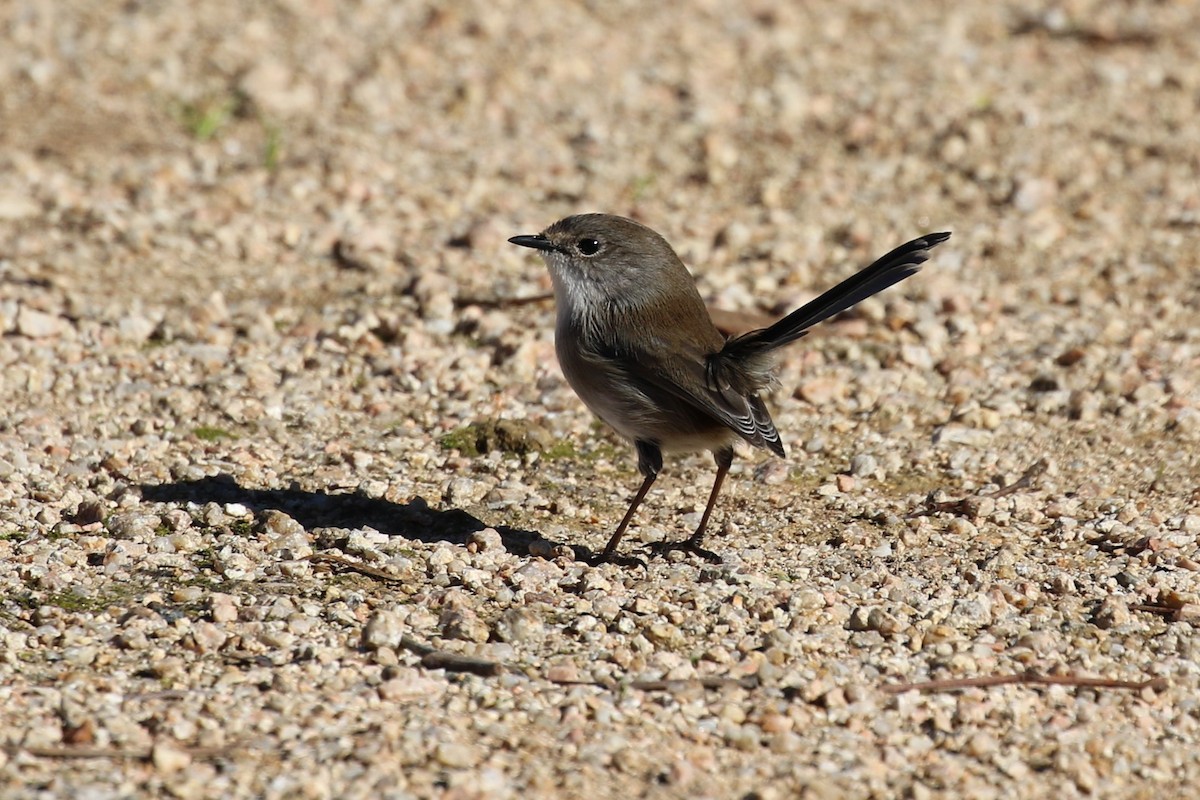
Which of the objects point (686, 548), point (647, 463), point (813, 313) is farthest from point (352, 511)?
point (813, 313)

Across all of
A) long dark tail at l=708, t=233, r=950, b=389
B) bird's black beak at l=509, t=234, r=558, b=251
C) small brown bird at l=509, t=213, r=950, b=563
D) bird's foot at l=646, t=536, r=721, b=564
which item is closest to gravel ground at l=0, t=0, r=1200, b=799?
bird's foot at l=646, t=536, r=721, b=564

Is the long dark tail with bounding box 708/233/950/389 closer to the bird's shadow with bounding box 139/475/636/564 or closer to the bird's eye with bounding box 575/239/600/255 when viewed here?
the bird's eye with bounding box 575/239/600/255

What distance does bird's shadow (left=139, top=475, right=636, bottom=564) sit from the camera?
6082 mm

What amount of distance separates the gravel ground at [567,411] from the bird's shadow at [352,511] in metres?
0.02

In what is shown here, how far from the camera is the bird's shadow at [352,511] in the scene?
6082 millimetres

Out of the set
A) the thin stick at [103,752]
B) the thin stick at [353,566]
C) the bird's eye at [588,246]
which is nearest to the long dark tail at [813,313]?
the bird's eye at [588,246]

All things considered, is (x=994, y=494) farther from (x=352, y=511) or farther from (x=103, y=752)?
(x=103, y=752)

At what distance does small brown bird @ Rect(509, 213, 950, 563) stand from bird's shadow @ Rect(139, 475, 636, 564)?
52 centimetres

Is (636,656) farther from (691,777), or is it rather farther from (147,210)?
(147,210)

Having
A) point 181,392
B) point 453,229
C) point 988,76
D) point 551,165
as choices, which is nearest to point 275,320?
point 181,392

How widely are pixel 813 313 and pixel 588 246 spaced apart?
1.31m

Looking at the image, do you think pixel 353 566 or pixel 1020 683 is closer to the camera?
pixel 1020 683

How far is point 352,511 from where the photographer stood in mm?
6262

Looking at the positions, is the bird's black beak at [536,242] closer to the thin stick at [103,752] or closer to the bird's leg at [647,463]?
the bird's leg at [647,463]
